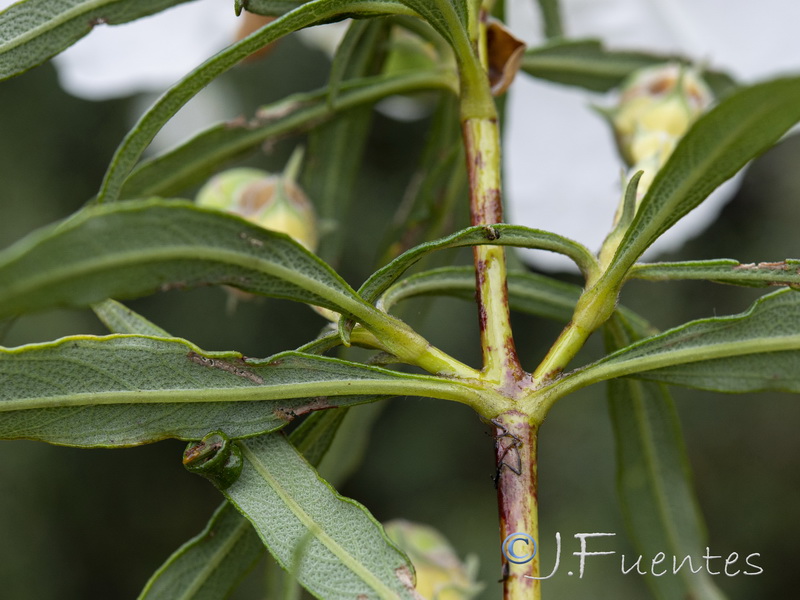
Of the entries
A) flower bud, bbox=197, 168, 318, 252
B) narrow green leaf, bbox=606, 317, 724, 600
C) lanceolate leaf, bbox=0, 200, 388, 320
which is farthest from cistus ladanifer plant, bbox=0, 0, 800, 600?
flower bud, bbox=197, 168, 318, 252

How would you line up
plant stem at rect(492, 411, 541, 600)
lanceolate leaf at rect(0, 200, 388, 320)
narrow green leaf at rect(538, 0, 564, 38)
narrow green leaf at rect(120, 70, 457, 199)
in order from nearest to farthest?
lanceolate leaf at rect(0, 200, 388, 320)
plant stem at rect(492, 411, 541, 600)
narrow green leaf at rect(120, 70, 457, 199)
narrow green leaf at rect(538, 0, 564, 38)

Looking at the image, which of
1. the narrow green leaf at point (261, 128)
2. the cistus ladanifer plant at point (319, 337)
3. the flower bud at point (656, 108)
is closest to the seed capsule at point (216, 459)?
the cistus ladanifer plant at point (319, 337)

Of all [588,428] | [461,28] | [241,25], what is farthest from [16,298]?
[588,428]

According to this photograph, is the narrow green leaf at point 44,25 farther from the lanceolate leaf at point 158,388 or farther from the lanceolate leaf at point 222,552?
the lanceolate leaf at point 222,552

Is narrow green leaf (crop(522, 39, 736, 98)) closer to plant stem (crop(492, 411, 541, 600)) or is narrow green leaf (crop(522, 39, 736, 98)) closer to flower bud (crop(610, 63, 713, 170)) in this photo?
flower bud (crop(610, 63, 713, 170))

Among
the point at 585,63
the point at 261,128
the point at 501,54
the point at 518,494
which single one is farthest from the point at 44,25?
the point at 585,63

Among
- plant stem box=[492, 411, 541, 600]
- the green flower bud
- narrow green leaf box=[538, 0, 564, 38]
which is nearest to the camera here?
plant stem box=[492, 411, 541, 600]
